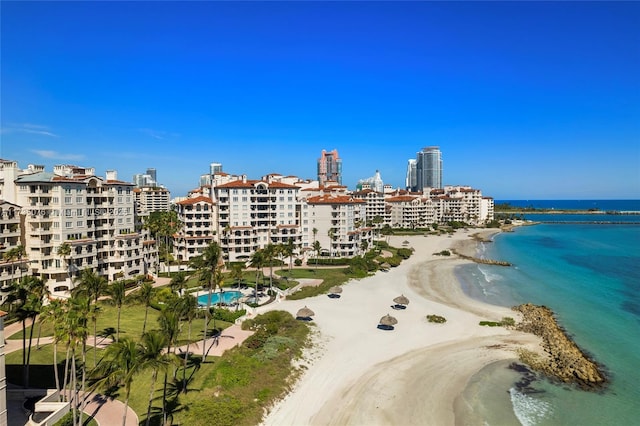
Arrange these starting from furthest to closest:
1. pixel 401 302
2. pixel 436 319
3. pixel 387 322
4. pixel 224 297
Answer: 1. pixel 224 297
2. pixel 401 302
3. pixel 436 319
4. pixel 387 322

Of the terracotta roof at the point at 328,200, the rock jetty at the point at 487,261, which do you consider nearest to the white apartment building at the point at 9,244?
the terracotta roof at the point at 328,200

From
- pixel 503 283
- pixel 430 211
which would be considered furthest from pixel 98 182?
pixel 430 211

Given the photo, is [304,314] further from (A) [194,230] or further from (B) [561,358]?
(A) [194,230]

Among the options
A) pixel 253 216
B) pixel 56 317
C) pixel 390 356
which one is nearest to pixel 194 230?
pixel 253 216

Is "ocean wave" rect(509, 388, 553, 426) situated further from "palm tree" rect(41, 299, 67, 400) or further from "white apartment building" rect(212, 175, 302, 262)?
"white apartment building" rect(212, 175, 302, 262)

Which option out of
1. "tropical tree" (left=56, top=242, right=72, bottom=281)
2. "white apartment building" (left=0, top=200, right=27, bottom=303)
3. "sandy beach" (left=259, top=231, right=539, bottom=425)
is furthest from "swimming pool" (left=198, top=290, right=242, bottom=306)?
"white apartment building" (left=0, top=200, right=27, bottom=303)

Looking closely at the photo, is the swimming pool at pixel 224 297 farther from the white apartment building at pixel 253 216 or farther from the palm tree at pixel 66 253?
the white apartment building at pixel 253 216
